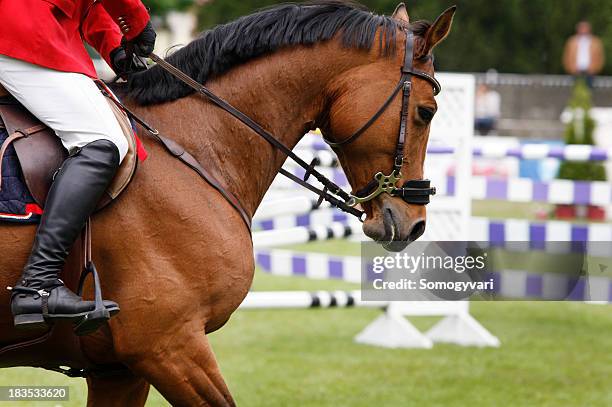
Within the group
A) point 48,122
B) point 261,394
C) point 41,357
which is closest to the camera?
point 48,122

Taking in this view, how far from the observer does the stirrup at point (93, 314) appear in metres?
3.55

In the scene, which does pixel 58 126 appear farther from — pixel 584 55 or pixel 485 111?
pixel 584 55

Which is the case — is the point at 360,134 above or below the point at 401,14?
below

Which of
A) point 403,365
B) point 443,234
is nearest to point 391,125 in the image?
point 403,365

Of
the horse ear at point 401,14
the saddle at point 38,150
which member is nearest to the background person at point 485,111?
the horse ear at point 401,14

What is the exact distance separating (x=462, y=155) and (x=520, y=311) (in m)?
2.34

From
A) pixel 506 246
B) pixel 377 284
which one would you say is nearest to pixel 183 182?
pixel 377 284

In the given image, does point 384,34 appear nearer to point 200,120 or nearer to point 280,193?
point 200,120

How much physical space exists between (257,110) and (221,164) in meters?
0.28

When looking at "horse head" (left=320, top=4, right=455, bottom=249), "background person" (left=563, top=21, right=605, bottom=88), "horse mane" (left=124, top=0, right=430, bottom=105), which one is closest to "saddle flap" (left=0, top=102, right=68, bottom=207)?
"horse mane" (left=124, top=0, right=430, bottom=105)

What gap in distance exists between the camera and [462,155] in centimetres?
819

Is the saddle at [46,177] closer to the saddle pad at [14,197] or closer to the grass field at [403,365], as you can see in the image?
the saddle pad at [14,197]

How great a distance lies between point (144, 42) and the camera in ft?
13.2

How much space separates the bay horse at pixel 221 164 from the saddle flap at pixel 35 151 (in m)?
0.24
